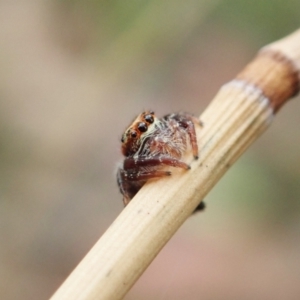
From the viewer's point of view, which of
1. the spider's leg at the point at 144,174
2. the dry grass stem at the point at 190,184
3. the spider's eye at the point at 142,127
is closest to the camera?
the dry grass stem at the point at 190,184

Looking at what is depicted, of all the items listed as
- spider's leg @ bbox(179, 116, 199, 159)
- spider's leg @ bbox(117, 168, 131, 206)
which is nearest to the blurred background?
spider's leg @ bbox(117, 168, 131, 206)

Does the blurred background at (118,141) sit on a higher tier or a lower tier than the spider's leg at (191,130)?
lower

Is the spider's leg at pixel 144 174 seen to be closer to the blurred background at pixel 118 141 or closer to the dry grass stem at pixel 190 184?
the dry grass stem at pixel 190 184

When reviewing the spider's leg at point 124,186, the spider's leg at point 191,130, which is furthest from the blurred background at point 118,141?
the spider's leg at point 191,130

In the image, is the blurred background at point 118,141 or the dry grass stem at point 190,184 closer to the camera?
the dry grass stem at point 190,184

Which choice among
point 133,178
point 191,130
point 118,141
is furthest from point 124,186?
point 118,141

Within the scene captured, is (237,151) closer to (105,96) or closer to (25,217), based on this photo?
(25,217)

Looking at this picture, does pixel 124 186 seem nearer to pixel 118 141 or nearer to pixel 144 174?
pixel 144 174

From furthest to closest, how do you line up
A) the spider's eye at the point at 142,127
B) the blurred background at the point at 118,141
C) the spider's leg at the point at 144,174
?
the blurred background at the point at 118,141 < the spider's eye at the point at 142,127 < the spider's leg at the point at 144,174
